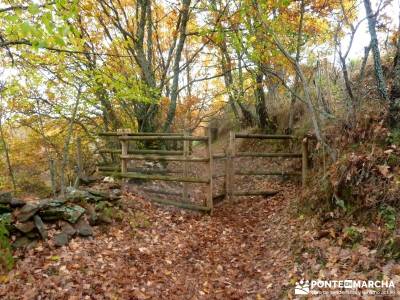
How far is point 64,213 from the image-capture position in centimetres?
547

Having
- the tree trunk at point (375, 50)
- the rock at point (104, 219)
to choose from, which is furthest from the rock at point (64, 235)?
the tree trunk at point (375, 50)

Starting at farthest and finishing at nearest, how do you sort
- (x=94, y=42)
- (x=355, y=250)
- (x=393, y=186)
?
(x=94, y=42) < (x=393, y=186) < (x=355, y=250)

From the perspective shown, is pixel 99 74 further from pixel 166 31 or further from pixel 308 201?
pixel 166 31

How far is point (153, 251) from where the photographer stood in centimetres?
546

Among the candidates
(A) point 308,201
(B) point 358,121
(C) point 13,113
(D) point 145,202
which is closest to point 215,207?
(D) point 145,202

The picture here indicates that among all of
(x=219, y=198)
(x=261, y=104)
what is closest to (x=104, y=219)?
(x=219, y=198)

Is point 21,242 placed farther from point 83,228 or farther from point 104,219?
point 104,219

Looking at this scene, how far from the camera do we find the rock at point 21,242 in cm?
471

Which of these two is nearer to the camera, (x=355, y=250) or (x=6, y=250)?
(x=355, y=250)

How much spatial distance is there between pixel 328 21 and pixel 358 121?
4980mm

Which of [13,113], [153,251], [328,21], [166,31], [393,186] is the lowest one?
[153,251]

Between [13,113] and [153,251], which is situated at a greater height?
[13,113]

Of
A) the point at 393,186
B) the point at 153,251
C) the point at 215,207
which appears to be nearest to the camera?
the point at 393,186

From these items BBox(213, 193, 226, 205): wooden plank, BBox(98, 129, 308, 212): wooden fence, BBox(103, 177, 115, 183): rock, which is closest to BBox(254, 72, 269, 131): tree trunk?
BBox(98, 129, 308, 212): wooden fence
